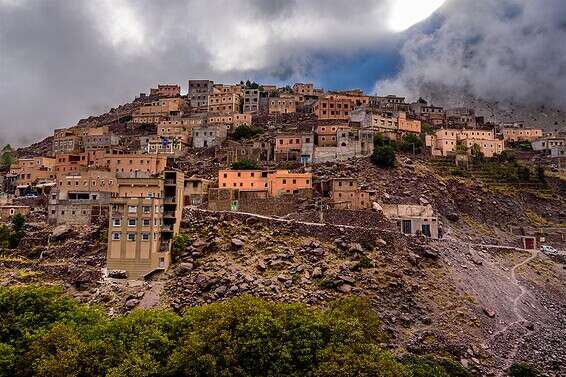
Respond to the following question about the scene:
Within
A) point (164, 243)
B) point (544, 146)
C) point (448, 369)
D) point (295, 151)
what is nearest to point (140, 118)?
point (295, 151)

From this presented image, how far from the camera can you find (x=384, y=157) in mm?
64125

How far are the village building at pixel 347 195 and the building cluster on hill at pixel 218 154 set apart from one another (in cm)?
10

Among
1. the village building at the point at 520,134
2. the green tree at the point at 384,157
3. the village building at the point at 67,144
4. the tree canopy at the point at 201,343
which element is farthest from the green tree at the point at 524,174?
the village building at the point at 67,144

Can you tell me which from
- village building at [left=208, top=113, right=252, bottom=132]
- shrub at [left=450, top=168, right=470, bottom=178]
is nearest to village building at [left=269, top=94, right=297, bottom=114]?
village building at [left=208, top=113, right=252, bottom=132]

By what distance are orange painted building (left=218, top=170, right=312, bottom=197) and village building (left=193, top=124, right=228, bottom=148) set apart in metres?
17.8

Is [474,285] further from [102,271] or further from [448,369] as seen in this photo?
[102,271]

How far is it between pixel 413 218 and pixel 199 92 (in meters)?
53.7

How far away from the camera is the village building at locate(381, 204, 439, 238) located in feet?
176

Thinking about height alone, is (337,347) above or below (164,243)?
below

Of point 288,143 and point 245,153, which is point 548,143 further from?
point 245,153

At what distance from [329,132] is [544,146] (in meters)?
34.9

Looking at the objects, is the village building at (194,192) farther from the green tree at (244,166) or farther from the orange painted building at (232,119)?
the orange painted building at (232,119)

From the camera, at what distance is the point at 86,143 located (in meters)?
77.4

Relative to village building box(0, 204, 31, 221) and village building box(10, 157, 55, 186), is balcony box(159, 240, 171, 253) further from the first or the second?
village building box(10, 157, 55, 186)
